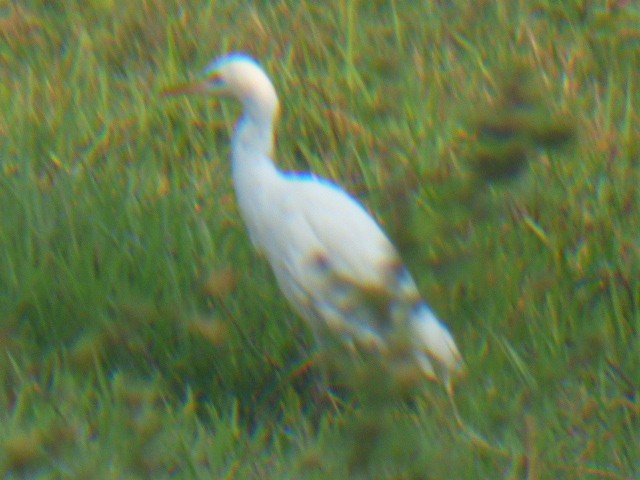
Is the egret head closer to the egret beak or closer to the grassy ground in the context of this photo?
the egret beak

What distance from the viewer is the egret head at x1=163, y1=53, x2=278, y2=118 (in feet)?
10.3

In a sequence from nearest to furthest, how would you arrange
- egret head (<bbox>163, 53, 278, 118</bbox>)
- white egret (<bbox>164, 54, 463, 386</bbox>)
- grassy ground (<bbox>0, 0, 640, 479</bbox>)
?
grassy ground (<bbox>0, 0, 640, 479</bbox>), white egret (<bbox>164, 54, 463, 386</bbox>), egret head (<bbox>163, 53, 278, 118</bbox>)

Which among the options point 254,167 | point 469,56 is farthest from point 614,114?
point 254,167

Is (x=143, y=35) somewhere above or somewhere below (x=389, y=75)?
below

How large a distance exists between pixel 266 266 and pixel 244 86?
55cm

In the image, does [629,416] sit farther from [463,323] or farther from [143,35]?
[143,35]

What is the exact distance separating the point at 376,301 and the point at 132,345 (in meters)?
0.40

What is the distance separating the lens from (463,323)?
306cm

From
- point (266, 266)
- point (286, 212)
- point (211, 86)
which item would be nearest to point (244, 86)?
point (211, 86)

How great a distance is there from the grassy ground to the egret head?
410mm

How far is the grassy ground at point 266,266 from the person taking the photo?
1.34 m

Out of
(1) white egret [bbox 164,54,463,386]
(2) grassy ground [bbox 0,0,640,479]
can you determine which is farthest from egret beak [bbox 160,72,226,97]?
(2) grassy ground [bbox 0,0,640,479]

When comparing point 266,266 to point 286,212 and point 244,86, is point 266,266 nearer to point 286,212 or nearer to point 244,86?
point 286,212

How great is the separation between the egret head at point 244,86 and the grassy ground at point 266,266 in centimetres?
41
